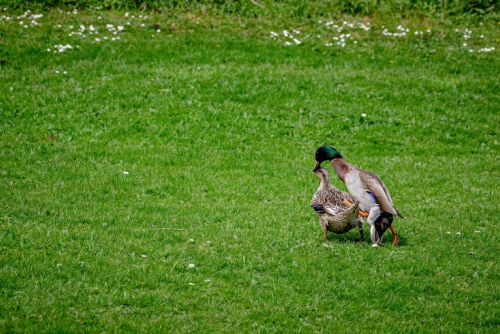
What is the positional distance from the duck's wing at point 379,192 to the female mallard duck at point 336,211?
31cm

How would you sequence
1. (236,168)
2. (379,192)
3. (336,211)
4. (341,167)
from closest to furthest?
(379,192)
(336,211)
(341,167)
(236,168)

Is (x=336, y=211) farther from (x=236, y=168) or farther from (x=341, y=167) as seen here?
(x=236, y=168)

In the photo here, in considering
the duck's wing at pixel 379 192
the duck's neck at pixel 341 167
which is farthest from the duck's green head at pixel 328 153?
the duck's wing at pixel 379 192

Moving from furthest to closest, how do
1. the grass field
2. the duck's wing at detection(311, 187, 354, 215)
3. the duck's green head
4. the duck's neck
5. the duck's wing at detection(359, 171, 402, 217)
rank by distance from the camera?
1. the duck's green head
2. the duck's neck
3. the duck's wing at detection(311, 187, 354, 215)
4. the duck's wing at detection(359, 171, 402, 217)
5. the grass field

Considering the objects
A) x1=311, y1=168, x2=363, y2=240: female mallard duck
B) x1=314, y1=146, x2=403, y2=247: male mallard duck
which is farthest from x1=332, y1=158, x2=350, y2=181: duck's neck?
x1=311, y1=168, x2=363, y2=240: female mallard duck

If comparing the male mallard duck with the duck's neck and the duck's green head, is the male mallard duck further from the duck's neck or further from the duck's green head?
the duck's green head

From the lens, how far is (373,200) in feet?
28.6

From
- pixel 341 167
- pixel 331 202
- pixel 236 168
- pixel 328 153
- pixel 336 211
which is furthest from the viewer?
pixel 236 168

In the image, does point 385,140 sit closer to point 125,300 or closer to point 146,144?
point 146,144

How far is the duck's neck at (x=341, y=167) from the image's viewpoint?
9.28 m

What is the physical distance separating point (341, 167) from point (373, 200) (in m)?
0.87

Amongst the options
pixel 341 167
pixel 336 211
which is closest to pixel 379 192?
pixel 336 211

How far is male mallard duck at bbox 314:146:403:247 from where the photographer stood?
864 centimetres

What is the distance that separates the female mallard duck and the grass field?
0.92 feet
